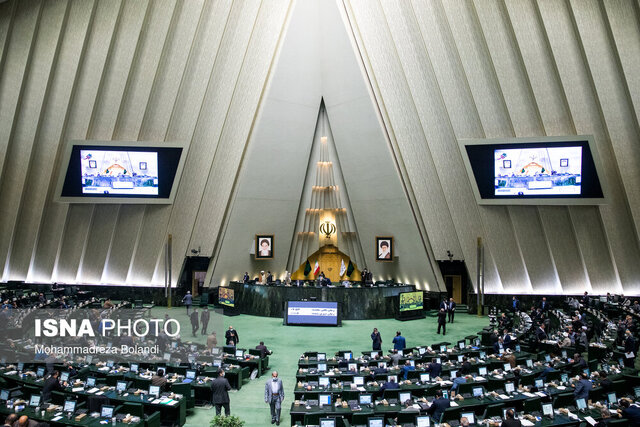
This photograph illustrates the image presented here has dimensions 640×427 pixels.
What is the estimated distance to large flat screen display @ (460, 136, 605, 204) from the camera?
19.3 meters

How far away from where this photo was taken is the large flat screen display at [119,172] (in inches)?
870

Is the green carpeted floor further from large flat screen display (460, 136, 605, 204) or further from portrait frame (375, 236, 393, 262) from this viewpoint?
large flat screen display (460, 136, 605, 204)

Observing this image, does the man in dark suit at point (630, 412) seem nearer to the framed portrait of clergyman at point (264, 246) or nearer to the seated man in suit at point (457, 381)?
the seated man in suit at point (457, 381)

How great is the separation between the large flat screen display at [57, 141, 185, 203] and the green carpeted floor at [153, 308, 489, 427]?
5800 millimetres

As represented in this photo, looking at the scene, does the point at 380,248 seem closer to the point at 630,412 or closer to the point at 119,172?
the point at 119,172

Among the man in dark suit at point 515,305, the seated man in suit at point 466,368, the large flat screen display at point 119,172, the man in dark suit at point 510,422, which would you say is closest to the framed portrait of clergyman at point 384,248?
the man in dark suit at point 515,305

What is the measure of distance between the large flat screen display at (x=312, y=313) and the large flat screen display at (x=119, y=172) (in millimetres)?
8034

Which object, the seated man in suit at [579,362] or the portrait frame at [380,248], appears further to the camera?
the portrait frame at [380,248]

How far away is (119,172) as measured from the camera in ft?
74.0

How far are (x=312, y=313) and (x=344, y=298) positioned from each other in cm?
186

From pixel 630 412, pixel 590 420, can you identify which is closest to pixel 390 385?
pixel 590 420

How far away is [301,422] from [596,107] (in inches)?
664

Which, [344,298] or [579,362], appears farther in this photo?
[344,298]

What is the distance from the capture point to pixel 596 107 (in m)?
18.7
